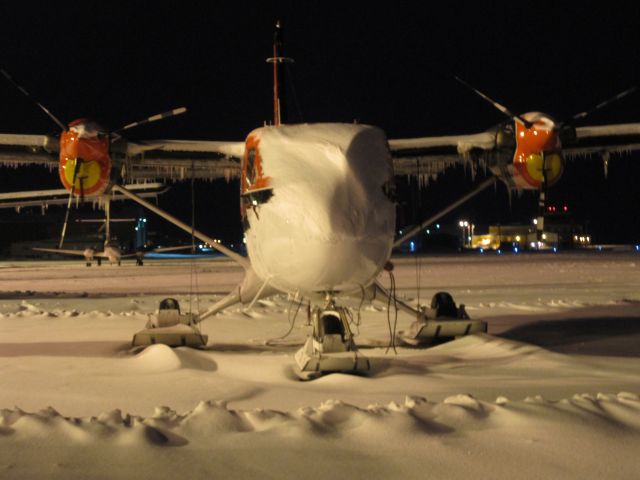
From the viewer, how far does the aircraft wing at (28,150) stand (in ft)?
34.9

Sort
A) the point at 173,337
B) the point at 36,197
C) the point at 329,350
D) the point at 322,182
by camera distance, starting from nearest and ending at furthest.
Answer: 1. the point at 322,182
2. the point at 329,350
3. the point at 173,337
4. the point at 36,197

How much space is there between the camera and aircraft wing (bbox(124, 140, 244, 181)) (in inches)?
434

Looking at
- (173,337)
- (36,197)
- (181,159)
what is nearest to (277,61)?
(181,159)

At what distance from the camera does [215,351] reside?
893 centimetres

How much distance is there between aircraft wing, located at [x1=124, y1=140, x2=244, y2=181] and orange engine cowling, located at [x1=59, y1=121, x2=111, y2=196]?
68cm

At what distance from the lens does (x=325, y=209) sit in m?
6.36

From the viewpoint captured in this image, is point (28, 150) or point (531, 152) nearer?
point (531, 152)

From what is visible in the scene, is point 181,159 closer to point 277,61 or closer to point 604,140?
point 277,61

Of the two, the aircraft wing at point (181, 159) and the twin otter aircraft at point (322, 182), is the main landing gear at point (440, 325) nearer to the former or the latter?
the twin otter aircraft at point (322, 182)

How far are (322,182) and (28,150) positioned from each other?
274 inches

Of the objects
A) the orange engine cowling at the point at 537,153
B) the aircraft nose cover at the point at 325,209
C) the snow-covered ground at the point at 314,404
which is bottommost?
the snow-covered ground at the point at 314,404

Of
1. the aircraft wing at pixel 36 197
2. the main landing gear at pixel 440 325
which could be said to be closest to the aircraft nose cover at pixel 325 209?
the main landing gear at pixel 440 325

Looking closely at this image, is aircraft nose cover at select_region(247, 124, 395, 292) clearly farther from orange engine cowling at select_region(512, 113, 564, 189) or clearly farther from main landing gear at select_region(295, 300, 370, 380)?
orange engine cowling at select_region(512, 113, 564, 189)

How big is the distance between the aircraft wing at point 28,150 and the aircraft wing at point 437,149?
5.53m
